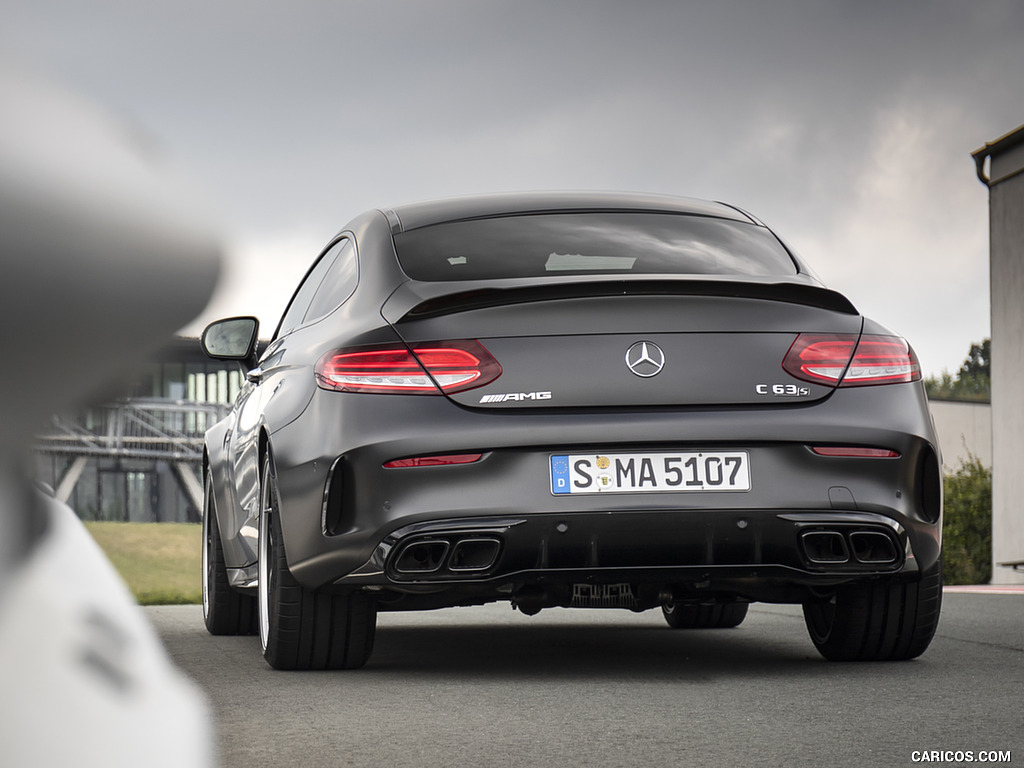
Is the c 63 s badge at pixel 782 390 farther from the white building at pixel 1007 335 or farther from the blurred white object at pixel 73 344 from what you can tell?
the white building at pixel 1007 335

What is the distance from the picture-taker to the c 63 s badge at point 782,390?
4.54m

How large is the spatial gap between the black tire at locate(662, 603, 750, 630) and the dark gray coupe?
230 centimetres

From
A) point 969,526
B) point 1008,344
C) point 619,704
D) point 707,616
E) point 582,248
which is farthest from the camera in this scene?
point 969,526

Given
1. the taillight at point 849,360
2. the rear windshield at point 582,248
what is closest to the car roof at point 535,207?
the rear windshield at point 582,248

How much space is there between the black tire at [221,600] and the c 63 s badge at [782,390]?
3029 millimetres

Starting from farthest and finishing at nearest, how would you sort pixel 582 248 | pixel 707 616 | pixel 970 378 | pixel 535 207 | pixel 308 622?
pixel 970 378
pixel 707 616
pixel 535 207
pixel 582 248
pixel 308 622

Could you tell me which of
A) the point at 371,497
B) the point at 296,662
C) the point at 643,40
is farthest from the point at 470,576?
the point at 643,40

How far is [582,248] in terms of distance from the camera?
5.18 m

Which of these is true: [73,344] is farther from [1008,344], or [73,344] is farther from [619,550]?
[1008,344]

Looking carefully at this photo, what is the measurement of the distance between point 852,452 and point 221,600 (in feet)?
11.0

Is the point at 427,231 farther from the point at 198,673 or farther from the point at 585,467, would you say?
the point at 198,673

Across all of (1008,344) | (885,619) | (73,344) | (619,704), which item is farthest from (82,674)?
(1008,344)

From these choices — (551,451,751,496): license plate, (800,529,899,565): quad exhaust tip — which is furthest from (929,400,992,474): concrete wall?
(551,451,751,496): license plate

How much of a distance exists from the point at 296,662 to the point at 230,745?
1.45 metres
